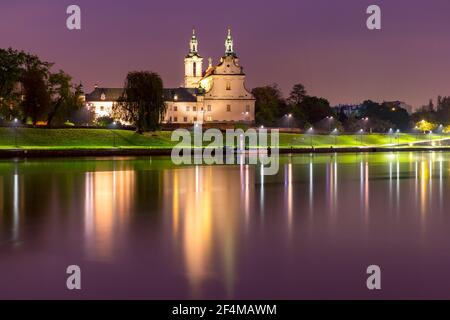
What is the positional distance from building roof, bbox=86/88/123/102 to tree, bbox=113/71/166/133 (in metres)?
42.0

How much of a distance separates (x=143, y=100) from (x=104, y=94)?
45.5 meters

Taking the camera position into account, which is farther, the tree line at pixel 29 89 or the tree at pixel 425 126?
the tree at pixel 425 126

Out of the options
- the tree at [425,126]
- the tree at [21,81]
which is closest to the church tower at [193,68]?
the tree at [425,126]

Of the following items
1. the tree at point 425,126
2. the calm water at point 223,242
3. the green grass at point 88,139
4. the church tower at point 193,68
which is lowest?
the calm water at point 223,242

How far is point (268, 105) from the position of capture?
4254 inches

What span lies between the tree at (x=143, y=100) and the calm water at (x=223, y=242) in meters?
43.7

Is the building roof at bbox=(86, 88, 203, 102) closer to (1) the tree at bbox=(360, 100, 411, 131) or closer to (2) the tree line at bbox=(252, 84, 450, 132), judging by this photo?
(2) the tree line at bbox=(252, 84, 450, 132)

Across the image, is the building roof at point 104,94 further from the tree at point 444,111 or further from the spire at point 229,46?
the tree at point 444,111

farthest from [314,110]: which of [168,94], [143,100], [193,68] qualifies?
[143,100]

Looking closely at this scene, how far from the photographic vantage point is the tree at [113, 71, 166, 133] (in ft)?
211

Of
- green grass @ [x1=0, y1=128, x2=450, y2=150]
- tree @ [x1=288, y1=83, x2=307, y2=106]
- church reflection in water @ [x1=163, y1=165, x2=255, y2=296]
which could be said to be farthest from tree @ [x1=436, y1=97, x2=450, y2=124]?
church reflection in water @ [x1=163, y1=165, x2=255, y2=296]

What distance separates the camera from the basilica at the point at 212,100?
101625 millimetres

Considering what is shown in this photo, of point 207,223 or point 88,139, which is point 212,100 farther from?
point 207,223

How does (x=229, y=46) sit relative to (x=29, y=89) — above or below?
above
